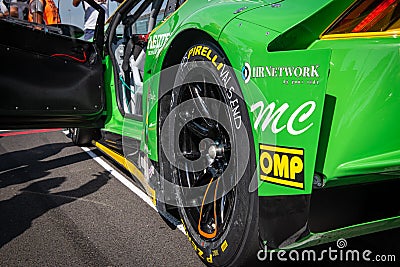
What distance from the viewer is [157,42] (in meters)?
2.59

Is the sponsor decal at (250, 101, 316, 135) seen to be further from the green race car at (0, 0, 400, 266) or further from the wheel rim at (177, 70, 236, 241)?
the wheel rim at (177, 70, 236, 241)

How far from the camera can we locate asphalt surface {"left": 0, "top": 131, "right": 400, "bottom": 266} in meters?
2.44

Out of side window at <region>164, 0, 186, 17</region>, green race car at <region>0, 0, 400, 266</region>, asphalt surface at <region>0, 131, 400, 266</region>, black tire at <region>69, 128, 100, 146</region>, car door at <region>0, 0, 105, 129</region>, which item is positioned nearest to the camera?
green race car at <region>0, 0, 400, 266</region>

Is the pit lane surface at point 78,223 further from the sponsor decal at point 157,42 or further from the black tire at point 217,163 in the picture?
the sponsor decal at point 157,42

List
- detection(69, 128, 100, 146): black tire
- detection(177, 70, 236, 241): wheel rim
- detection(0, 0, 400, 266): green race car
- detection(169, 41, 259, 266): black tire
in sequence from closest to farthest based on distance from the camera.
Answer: detection(0, 0, 400, 266): green race car
detection(169, 41, 259, 266): black tire
detection(177, 70, 236, 241): wheel rim
detection(69, 128, 100, 146): black tire

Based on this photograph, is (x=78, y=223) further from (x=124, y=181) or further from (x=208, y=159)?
(x=208, y=159)

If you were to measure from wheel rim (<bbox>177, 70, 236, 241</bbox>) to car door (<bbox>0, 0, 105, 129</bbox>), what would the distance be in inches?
62.3

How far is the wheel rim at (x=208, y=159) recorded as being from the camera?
2125 millimetres

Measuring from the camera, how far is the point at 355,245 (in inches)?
A: 100

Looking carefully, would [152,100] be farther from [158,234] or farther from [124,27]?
[124,27]

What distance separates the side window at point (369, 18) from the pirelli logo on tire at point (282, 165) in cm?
→ 49

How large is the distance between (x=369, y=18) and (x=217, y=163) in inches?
41.8

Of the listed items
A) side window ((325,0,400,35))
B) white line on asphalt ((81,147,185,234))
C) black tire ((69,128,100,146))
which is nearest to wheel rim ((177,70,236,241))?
white line on asphalt ((81,147,185,234))

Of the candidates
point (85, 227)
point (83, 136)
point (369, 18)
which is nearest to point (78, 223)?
point (85, 227)
